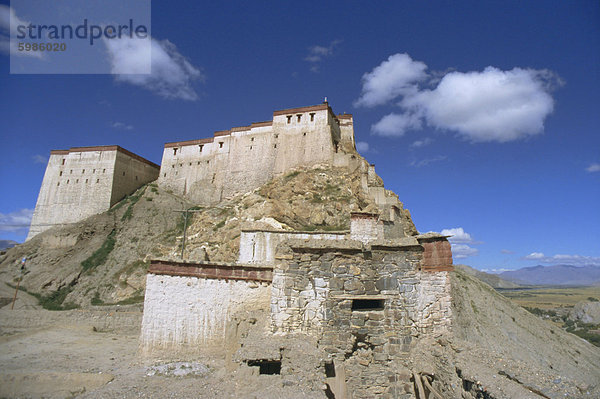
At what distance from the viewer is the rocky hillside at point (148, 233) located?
27812 mm

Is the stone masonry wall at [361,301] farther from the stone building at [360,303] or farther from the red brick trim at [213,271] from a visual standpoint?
the red brick trim at [213,271]

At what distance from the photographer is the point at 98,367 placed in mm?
12391

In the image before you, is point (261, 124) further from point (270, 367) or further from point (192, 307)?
point (270, 367)

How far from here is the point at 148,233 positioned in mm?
37438

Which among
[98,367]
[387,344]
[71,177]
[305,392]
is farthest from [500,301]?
[71,177]

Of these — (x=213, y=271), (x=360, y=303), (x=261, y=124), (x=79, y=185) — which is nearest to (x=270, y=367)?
(x=360, y=303)

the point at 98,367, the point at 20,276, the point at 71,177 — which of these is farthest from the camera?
the point at 71,177

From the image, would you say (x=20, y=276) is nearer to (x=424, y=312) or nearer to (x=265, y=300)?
(x=265, y=300)

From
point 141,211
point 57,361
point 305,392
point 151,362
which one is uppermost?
point 141,211

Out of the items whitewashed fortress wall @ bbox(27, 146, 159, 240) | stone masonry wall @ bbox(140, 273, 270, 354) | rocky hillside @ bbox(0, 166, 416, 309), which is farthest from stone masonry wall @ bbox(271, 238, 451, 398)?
whitewashed fortress wall @ bbox(27, 146, 159, 240)

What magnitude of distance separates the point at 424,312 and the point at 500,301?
2880 mm

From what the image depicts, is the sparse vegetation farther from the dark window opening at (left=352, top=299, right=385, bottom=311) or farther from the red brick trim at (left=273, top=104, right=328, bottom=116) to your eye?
the dark window opening at (left=352, top=299, right=385, bottom=311)

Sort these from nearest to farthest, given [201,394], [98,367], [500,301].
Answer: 1. [201,394]
2. [500,301]
3. [98,367]

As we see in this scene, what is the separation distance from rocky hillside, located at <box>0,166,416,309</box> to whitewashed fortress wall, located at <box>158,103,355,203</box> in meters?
1.93
